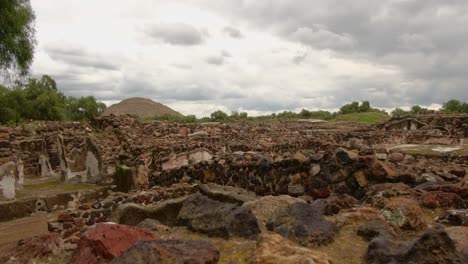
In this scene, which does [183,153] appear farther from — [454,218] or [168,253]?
[168,253]

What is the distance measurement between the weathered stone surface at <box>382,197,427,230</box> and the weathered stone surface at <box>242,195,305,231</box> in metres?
0.59

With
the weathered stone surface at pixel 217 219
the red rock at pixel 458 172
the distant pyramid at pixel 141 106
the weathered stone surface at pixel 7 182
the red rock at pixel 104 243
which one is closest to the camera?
the red rock at pixel 104 243

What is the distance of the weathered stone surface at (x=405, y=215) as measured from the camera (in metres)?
2.67

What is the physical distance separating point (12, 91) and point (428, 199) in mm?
26319

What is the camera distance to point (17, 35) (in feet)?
47.6

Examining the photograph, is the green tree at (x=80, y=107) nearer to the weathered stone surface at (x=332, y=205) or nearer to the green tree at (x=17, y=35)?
the green tree at (x=17, y=35)

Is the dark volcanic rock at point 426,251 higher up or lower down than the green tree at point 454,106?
lower down

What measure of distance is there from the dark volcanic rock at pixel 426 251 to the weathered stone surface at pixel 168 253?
85 cm

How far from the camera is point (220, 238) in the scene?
254 cm

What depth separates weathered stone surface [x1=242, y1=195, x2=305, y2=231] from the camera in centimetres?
277

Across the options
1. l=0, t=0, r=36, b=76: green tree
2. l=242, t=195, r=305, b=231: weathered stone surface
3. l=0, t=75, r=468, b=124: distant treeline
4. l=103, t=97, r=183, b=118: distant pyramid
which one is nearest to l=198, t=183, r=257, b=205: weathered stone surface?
l=242, t=195, r=305, b=231: weathered stone surface

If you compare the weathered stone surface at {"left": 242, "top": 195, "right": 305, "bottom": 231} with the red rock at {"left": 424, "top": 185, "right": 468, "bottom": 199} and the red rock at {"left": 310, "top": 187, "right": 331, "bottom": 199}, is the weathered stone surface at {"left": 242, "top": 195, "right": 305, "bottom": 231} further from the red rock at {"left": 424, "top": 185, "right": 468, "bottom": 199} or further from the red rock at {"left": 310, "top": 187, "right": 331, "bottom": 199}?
the red rock at {"left": 310, "top": 187, "right": 331, "bottom": 199}

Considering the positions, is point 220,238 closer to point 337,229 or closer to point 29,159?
point 337,229

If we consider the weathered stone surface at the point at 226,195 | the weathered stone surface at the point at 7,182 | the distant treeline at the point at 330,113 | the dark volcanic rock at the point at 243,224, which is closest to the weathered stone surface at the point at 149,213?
the weathered stone surface at the point at 226,195
